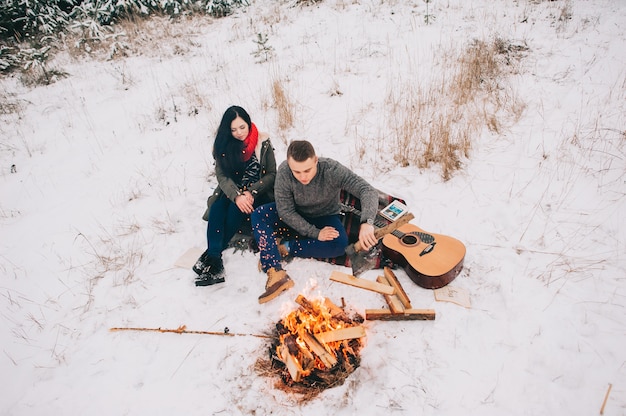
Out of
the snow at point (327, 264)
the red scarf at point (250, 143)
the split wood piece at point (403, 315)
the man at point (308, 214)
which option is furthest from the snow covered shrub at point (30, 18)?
the split wood piece at point (403, 315)

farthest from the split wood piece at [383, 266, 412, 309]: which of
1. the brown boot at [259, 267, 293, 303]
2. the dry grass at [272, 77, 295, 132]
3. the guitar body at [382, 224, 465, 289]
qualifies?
the dry grass at [272, 77, 295, 132]

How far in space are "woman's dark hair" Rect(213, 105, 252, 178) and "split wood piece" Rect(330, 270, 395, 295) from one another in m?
1.58

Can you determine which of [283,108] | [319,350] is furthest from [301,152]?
[283,108]

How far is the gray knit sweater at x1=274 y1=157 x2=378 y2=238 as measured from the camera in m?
3.14

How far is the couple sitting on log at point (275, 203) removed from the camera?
10.3 feet

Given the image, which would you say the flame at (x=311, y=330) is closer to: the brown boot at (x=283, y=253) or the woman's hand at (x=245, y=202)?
the brown boot at (x=283, y=253)

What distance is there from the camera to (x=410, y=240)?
3.41 metres

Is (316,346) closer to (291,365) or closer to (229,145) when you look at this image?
(291,365)

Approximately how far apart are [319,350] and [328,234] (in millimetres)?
990

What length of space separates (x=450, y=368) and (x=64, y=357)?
3217 millimetres

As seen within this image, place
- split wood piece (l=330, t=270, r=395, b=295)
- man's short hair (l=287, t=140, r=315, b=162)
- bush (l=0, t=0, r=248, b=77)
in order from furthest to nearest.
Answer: bush (l=0, t=0, r=248, b=77), split wood piece (l=330, t=270, r=395, b=295), man's short hair (l=287, t=140, r=315, b=162)

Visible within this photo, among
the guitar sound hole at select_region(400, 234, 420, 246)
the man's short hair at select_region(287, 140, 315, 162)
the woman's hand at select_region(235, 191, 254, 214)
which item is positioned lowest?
the guitar sound hole at select_region(400, 234, 420, 246)

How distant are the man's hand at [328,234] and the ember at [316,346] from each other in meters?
0.58

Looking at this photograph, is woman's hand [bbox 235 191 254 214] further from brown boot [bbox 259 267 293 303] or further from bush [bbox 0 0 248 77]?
bush [bbox 0 0 248 77]
